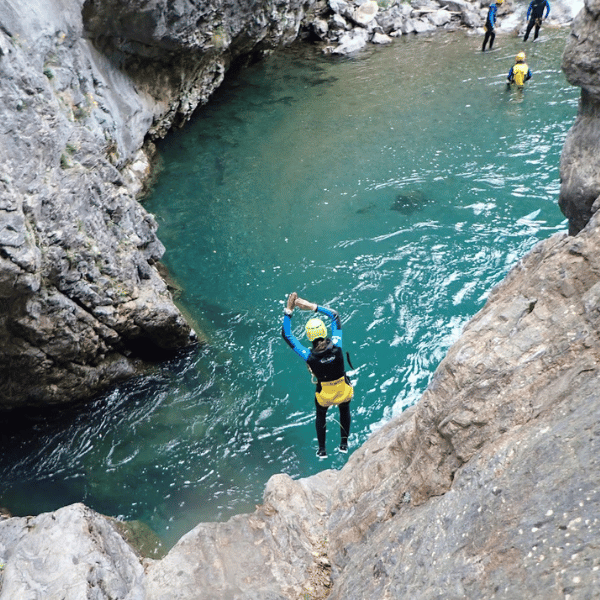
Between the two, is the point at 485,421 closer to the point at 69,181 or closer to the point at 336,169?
the point at 69,181

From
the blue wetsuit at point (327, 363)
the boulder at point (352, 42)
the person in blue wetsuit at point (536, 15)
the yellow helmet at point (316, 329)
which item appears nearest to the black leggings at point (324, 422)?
the blue wetsuit at point (327, 363)

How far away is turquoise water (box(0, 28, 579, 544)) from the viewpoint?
9.66 m

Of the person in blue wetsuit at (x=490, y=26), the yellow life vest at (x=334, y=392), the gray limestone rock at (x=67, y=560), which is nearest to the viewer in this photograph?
the gray limestone rock at (x=67, y=560)

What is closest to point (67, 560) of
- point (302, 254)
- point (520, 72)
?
point (302, 254)

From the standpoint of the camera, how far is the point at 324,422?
867cm

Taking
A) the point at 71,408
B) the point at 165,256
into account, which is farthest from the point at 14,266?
the point at 165,256

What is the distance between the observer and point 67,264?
938cm

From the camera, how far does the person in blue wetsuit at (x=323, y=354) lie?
7363 millimetres

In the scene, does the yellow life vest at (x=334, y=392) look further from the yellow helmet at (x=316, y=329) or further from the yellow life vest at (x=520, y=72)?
the yellow life vest at (x=520, y=72)

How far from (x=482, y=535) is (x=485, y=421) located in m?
1.00

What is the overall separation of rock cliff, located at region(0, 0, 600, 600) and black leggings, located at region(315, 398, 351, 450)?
110 cm

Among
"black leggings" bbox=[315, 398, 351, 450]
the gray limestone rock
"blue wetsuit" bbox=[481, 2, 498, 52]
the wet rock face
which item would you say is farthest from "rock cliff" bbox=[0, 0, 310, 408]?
"blue wetsuit" bbox=[481, 2, 498, 52]

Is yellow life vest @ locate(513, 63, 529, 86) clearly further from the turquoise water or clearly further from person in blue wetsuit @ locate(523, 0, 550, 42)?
person in blue wetsuit @ locate(523, 0, 550, 42)

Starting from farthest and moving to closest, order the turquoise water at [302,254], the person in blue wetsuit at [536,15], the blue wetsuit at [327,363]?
the person in blue wetsuit at [536,15]
the turquoise water at [302,254]
the blue wetsuit at [327,363]
